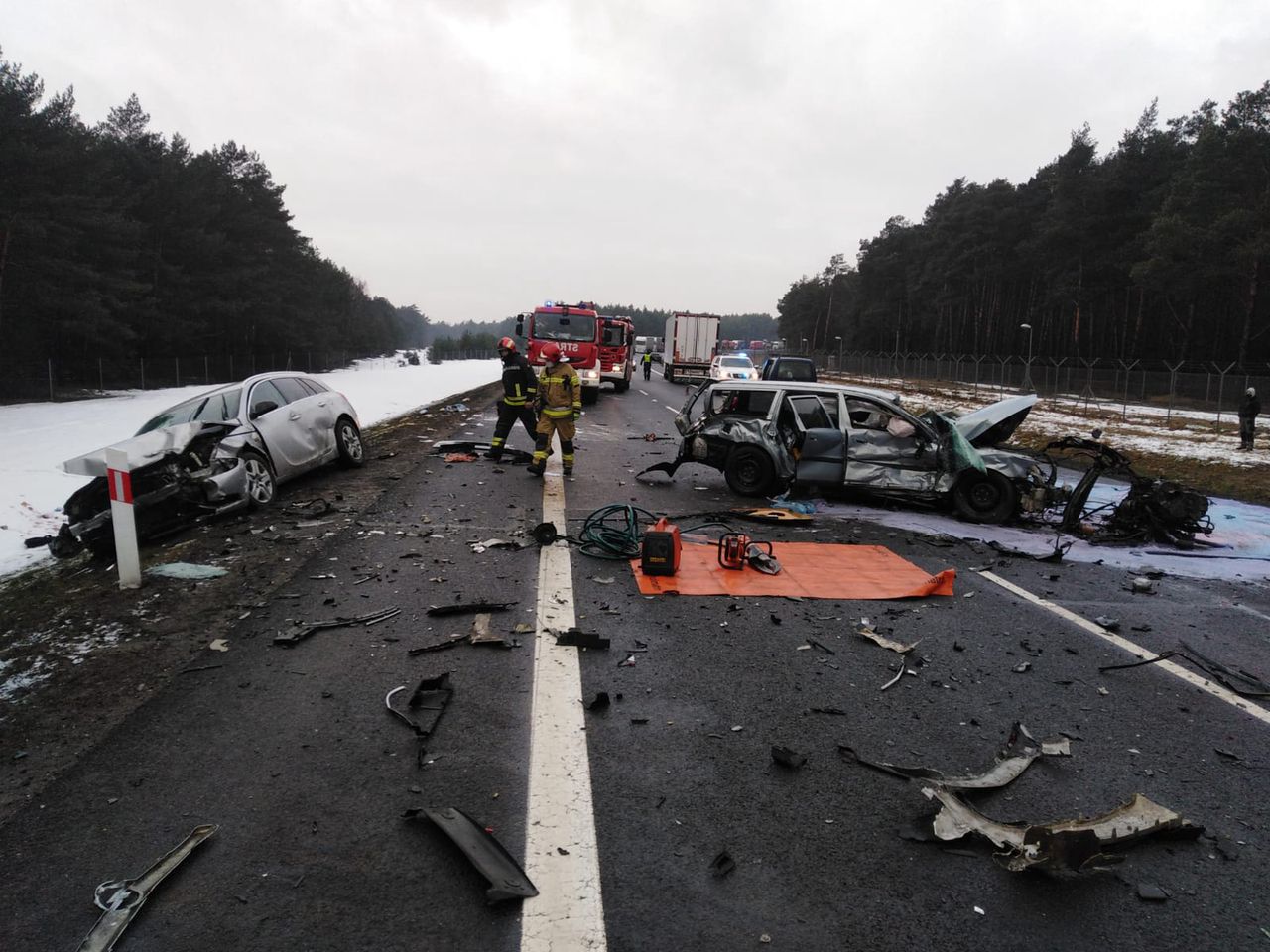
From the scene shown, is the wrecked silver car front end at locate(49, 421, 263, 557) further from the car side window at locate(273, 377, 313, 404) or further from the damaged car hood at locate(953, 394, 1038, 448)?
the damaged car hood at locate(953, 394, 1038, 448)

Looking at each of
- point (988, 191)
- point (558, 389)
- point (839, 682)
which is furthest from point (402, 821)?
point (988, 191)

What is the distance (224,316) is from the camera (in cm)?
4950

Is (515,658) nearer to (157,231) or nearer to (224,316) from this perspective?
(157,231)

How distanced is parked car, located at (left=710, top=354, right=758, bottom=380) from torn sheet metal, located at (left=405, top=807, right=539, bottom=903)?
27.8m

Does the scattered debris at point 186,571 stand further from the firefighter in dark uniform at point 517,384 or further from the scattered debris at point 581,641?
the firefighter in dark uniform at point 517,384

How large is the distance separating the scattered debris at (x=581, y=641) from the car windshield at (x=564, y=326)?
19765mm

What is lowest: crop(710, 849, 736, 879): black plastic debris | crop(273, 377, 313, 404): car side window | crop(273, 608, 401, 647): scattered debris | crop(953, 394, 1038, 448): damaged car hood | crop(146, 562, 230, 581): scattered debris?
crop(710, 849, 736, 879): black plastic debris

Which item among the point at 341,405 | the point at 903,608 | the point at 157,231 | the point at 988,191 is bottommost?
the point at 903,608

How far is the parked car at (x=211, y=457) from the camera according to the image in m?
7.31

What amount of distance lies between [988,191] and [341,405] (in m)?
70.7

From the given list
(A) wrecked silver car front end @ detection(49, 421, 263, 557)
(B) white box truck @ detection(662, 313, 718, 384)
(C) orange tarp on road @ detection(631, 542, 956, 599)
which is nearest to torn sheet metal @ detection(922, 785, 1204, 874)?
(C) orange tarp on road @ detection(631, 542, 956, 599)

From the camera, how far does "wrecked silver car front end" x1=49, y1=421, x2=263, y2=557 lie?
23.3 feet

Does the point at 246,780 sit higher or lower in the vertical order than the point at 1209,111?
lower

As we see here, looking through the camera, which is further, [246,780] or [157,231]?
[157,231]
